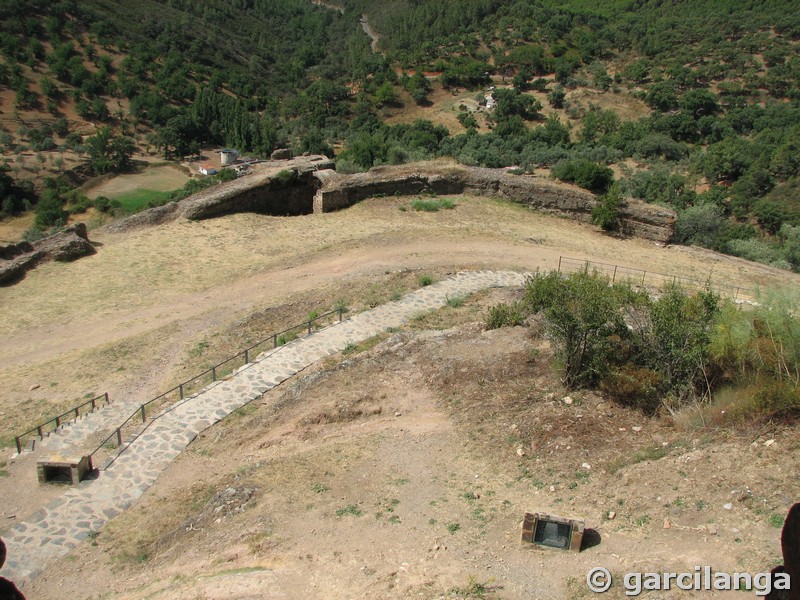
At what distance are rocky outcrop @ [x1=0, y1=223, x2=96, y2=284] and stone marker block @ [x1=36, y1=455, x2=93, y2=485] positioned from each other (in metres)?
9.19

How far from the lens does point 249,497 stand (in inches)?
330

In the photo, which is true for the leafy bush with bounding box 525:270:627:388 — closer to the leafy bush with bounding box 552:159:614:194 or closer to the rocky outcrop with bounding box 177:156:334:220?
the leafy bush with bounding box 552:159:614:194

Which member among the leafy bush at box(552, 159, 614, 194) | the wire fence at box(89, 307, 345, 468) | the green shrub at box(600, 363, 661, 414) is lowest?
the wire fence at box(89, 307, 345, 468)

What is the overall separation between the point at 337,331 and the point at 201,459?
4.29m

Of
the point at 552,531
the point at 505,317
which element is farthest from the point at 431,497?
the point at 505,317

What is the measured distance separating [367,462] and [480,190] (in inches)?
629

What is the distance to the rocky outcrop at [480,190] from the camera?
2120cm

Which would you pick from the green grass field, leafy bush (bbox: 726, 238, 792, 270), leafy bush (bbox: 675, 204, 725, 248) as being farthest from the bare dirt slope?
the green grass field

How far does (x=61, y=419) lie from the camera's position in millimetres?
11227

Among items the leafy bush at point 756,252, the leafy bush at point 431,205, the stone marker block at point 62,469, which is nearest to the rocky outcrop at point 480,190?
the leafy bush at point 431,205

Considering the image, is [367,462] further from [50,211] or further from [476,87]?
[476,87]

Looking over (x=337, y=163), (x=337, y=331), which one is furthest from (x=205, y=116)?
(x=337, y=331)

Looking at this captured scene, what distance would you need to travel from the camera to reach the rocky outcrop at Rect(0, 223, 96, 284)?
16.9 m

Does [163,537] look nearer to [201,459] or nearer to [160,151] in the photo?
[201,459]
